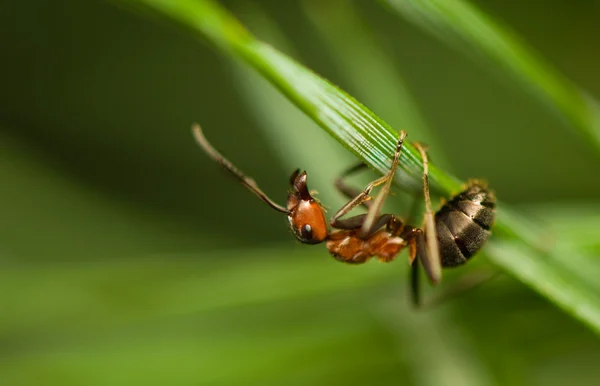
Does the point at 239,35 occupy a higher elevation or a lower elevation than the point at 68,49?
lower

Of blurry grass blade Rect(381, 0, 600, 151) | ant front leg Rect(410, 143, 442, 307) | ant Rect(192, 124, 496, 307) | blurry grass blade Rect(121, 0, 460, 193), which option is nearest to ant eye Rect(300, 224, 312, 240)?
ant Rect(192, 124, 496, 307)

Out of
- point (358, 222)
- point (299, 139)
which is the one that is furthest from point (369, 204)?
point (299, 139)

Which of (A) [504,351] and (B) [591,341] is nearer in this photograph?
(A) [504,351]

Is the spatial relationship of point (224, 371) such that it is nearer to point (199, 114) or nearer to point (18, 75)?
point (199, 114)

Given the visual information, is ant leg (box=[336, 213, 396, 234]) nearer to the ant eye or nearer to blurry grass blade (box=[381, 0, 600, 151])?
the ant eye

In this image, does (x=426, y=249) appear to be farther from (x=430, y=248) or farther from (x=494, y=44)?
(x=494, y=44)

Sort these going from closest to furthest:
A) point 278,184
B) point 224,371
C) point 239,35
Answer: point 239,35 → point 224,371 → point 278,184

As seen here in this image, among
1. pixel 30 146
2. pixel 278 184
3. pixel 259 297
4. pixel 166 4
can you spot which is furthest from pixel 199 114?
pixel 166 4
